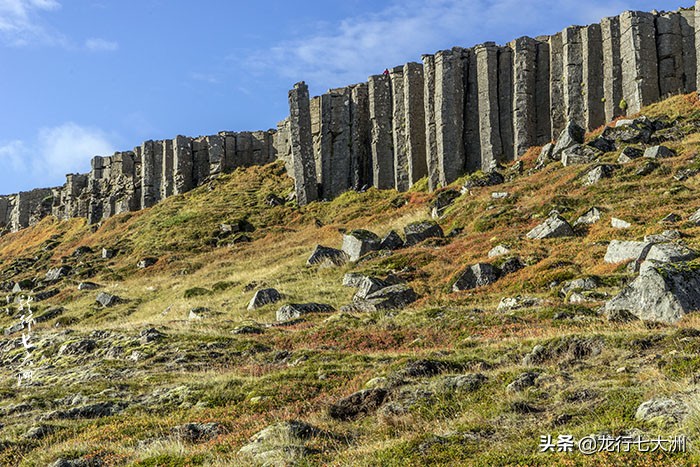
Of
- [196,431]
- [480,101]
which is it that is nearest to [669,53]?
[480,101]

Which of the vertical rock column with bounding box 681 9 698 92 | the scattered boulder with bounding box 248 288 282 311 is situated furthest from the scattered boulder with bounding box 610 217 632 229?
the vertical rock column with bounding box 681 9 698 92

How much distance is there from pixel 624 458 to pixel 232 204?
2845 inches

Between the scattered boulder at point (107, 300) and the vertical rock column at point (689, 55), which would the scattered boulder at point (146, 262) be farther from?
the vertical rock column at point (689, 55)

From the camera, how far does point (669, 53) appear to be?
5453 cm

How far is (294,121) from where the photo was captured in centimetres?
7188

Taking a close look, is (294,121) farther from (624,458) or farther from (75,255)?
(624,458)

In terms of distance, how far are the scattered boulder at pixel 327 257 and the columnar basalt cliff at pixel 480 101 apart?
19.7 metres

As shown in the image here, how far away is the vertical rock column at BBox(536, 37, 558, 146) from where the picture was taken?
59.7 metres

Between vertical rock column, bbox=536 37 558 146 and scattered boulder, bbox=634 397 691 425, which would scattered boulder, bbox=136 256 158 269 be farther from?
scattered boulder, bbox=634 397 691 425

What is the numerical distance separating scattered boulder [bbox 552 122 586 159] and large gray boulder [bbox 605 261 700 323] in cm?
3472

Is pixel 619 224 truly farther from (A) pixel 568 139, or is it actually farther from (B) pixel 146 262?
(B) pixel 146 262

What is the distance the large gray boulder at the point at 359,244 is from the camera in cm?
4366

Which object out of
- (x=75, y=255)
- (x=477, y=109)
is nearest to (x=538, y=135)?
(x=477, y=109)

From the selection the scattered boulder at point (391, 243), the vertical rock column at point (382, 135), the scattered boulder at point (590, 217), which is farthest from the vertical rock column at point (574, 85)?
the scattered boulder at point (590, 217)
